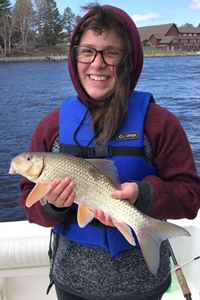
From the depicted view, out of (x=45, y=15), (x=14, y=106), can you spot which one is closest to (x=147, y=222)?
(x=14, y=106)

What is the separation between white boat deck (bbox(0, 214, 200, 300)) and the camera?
2.91 m

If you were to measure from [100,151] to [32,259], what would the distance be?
4.94 ft

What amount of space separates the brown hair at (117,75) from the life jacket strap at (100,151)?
5 cm

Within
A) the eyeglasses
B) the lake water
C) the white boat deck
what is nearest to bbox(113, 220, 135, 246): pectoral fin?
the eyeglasses

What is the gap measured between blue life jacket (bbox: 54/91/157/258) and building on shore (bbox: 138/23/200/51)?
96625mm

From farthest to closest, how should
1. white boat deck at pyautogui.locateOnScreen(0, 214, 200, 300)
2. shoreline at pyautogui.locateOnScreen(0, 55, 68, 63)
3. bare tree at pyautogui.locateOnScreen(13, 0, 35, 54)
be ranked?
bare tree at pyautogui.locateOnScreen(13, 0, 35, 54) < shoreline at pyautogui.locateOnScreen(0, 55, 68, 63) < white boat deck at pyautogui.locateOnScreen(0, 214, 200, 300)

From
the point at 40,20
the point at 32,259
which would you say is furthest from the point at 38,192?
Answer: the point at 40,20

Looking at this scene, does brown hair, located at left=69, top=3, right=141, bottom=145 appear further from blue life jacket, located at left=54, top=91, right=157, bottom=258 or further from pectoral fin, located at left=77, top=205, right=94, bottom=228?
pectoral fin, located at left=77, top=205, right=94, bottom=228

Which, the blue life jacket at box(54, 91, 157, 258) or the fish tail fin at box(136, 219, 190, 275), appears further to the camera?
the blue life jacket at box(54, 91, 157, 258)

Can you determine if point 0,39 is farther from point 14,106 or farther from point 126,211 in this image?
point 126,211

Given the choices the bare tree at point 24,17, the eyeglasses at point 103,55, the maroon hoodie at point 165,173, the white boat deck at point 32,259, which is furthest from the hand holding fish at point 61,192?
the bare tree at point 24,17

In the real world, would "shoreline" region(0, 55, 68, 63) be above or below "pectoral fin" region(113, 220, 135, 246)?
above

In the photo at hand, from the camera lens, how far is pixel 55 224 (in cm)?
193

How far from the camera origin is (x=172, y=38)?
309 ft
